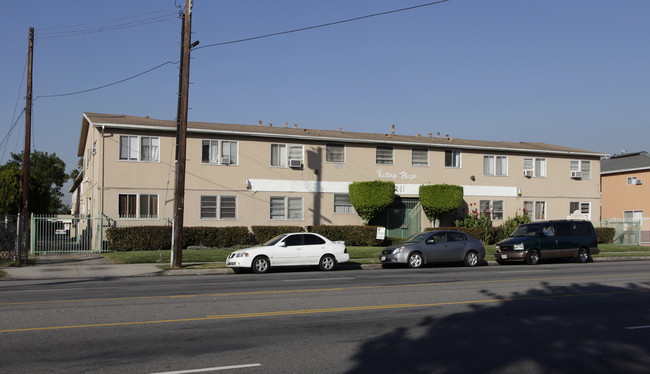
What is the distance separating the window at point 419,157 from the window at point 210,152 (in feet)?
37.3

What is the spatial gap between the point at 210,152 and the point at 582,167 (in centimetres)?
2412

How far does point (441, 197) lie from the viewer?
3350cm

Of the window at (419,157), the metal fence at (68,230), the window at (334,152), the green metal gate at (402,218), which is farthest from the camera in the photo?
the window at (419,157)

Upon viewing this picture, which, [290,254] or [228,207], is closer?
[290,254]

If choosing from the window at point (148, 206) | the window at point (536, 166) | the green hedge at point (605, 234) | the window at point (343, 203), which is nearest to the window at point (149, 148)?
the window at point (148, 206)

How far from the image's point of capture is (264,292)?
1414 cm

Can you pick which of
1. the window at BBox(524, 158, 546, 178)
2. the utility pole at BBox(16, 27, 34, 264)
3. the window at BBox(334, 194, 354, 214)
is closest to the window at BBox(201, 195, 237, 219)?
the window at BBox(334, 194, 354, 214)

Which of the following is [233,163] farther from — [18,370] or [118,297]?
[18,370]

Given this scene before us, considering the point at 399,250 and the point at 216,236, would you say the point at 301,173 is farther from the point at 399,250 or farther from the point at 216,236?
the point at 399,250

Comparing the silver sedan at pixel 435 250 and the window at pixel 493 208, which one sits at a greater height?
the window at pixel 493 208

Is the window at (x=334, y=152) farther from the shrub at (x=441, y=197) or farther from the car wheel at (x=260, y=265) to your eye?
the car wheel at (x=260, y=265)

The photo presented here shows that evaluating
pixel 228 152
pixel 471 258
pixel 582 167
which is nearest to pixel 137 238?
pixel 228 152

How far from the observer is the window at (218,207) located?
101 ft

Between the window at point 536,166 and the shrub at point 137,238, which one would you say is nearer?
the shrub at point 137,238
